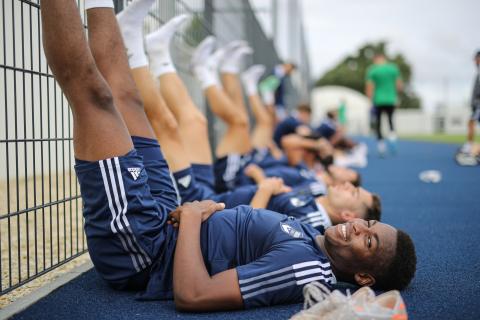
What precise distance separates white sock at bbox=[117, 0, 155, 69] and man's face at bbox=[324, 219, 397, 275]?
4.14 ft

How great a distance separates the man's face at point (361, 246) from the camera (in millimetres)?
1896

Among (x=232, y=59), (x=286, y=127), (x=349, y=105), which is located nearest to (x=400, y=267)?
(x=232, y=59)

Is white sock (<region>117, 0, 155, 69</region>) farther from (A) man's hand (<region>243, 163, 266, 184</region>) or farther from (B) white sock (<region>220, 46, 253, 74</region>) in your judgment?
(B) white sock (<region>220, 46, 253, 74</region>)

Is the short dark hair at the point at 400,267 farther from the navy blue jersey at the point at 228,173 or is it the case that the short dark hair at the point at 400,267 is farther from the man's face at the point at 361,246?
the navy blue jersey at the point at 228,173

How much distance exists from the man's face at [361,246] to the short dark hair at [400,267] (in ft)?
0.08

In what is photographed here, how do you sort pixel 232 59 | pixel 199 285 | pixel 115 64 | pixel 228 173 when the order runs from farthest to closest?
pixel 232 59 → pixel 228 173 → pixel 115 64 → pixel 199 285

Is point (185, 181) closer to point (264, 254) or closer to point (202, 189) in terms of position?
point (202, 189)

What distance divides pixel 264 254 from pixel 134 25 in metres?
1.24

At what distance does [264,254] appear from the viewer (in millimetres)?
1875

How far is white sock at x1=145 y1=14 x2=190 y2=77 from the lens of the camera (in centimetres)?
284

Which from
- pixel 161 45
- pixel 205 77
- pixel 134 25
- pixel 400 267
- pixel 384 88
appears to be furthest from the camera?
pixel 384 88

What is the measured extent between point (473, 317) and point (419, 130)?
124 feet

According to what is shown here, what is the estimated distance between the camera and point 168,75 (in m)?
3.07

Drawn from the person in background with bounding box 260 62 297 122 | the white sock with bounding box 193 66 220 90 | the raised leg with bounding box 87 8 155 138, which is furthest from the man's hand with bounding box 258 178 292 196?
the person in background with bounding box 260 62 297 122
